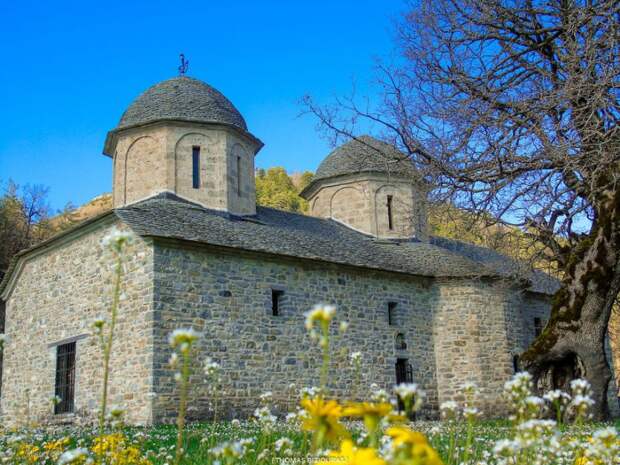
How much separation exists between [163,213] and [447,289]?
899cm

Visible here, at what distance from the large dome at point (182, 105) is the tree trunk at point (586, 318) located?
1123 cm

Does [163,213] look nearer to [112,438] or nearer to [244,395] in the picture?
[244,395]

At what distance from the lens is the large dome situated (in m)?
20.3

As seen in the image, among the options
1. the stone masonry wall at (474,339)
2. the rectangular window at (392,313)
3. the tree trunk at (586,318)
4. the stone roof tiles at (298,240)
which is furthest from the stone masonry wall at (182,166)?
the tree trunk at (586,318)

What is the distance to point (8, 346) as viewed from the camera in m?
20.2

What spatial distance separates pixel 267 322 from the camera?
1680 cm

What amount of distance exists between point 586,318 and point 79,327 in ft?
39.3

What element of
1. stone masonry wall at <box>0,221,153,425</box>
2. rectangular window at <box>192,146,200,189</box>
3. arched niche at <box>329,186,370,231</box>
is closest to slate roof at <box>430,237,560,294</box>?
arched niche at <box>329,186,370,231</box>

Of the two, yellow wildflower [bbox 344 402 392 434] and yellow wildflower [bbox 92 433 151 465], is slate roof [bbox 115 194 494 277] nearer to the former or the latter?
yellow wildflower [bbox 92 433 151 465]

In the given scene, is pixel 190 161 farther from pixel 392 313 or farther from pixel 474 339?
pixel 474 339

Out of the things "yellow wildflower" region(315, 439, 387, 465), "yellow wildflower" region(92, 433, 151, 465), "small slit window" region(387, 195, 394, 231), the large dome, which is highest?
the large dome

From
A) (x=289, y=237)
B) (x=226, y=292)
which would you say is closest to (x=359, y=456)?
(x=226, y=292)

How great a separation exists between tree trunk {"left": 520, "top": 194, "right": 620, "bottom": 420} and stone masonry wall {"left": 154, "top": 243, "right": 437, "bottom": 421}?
453cm

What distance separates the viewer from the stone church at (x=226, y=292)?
15430mm
